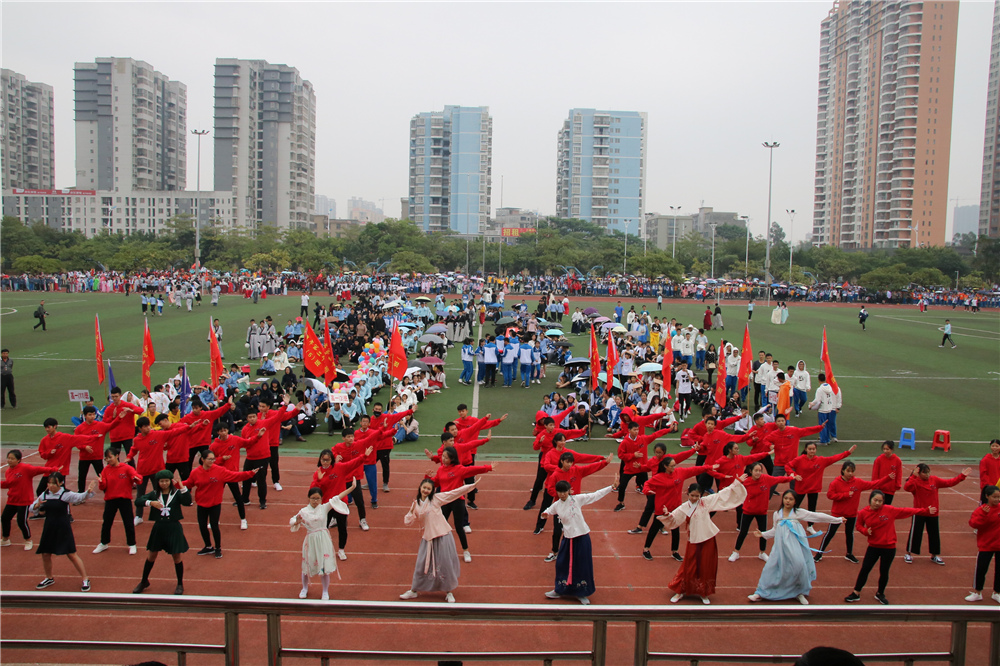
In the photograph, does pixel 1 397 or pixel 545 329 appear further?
pixel 545 329

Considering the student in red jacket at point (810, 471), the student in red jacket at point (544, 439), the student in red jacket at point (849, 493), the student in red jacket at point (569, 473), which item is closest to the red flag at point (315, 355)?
the student in red jacket at point (544, 439)

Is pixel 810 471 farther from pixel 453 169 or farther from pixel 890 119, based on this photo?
pixel 453 169

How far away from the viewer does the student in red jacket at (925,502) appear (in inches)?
354

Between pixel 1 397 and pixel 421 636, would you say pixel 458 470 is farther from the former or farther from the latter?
pixel 1 397

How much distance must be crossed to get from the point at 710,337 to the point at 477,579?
2559cm

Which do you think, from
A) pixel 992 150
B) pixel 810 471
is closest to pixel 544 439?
pixel 810 471

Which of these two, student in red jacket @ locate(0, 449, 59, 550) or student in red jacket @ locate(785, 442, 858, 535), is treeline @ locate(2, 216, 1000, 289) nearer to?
student in red jacket @ locate(785, 442, 858, 535)

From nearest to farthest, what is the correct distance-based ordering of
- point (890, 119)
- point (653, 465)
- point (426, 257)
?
point (653, 465), point (426, 257), point (890, 119)

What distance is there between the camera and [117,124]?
10631 centimetres

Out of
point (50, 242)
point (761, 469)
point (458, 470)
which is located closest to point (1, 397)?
point (458, 470)

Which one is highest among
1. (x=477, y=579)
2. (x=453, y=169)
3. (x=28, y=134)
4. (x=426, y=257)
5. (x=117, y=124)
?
(x=28, y=134)

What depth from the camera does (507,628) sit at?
23.8ft

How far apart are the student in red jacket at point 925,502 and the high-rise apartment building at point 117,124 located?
120 m

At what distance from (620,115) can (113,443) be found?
12017 centimetres
